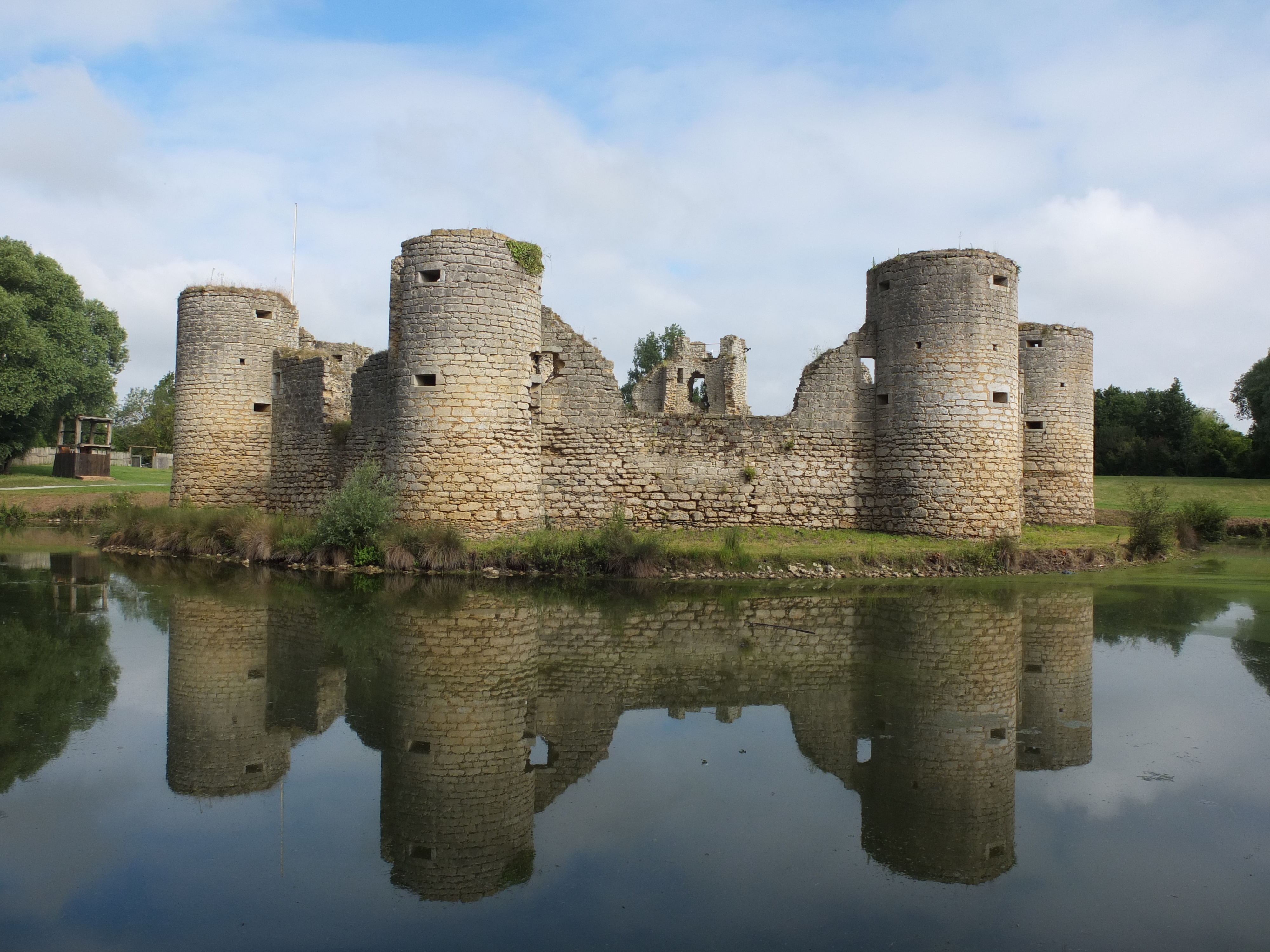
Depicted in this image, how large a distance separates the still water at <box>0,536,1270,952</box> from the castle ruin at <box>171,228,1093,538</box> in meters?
6.52

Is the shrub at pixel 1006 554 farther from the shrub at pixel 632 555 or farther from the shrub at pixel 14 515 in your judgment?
the shrub at pixel 14 515

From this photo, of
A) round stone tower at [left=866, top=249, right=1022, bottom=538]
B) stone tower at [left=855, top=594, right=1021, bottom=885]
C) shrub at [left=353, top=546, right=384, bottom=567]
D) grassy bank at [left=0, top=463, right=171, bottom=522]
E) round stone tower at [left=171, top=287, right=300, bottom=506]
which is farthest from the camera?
grassy bank at [left=0, top=463, right=171, bottom=522]

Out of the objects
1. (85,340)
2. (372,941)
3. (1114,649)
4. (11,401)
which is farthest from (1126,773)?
(85,340)

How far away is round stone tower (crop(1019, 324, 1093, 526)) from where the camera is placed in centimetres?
2539

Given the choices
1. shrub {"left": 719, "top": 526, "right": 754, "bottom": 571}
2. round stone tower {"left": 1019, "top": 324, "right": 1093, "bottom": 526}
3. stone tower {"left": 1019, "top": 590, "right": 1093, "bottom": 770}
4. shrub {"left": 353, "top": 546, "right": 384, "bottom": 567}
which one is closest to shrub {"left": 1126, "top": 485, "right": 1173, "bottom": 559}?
round stone tower {"left": 1019, "top": 324, "right": 1093, "bottom": 526}

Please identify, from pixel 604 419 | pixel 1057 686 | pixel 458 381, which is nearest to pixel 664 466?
pixel 604 419

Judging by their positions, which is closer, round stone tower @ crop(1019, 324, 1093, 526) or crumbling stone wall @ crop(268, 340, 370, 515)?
crumbling stone wall @ crop(268, 340, 370, 515)

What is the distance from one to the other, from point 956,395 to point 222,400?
57.5 ft

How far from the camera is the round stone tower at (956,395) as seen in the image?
1873cm

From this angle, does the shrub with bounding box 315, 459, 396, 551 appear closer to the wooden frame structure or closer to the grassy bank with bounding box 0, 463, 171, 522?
the grassy bank with bounding box 0, 463, 171, 522

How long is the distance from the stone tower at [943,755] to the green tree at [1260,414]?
4489 centimetres

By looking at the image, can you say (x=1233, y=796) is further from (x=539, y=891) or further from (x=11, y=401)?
(x=11, y=401)

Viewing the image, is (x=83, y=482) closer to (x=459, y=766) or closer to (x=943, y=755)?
(x=459, y=766)

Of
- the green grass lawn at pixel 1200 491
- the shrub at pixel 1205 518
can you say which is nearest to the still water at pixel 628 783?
the shrub at pixel 1205 518
